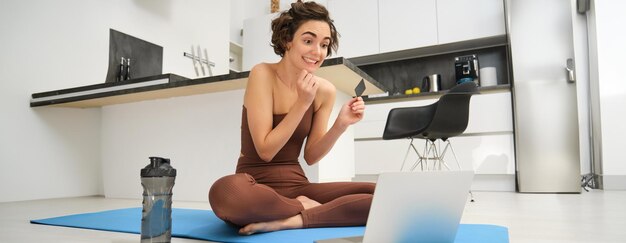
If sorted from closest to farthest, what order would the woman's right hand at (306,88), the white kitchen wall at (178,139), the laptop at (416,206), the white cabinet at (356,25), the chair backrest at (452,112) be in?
1. the laptop at (416,206)
2. the woman's right hand at (306,88)
3. the chair backrest at (452,112)
4. the white kitchen wall at (178,139)
5. the white cabinet at (356,25)

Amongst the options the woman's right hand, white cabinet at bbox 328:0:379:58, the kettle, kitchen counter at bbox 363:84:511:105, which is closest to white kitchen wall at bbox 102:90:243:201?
the woman's right hand

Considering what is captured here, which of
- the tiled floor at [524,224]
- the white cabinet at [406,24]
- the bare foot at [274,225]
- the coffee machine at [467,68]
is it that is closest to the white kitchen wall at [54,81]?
the tiled floor at [524,224]

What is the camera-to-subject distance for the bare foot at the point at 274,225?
1305 millimetres

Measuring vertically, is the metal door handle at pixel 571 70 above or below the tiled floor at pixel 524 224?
above

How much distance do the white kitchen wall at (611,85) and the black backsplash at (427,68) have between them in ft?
2.94

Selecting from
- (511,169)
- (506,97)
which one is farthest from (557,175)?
(506,97)

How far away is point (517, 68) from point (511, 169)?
3.05 ft

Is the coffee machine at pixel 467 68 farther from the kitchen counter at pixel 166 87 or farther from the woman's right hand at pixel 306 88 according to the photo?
the woman's right hand at pixel 306 88

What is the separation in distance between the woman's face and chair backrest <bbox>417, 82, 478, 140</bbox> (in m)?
1.52

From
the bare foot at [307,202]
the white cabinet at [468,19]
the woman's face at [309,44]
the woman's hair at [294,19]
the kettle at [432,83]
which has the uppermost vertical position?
the white cabinet at [468,19]

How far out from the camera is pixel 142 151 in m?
3.17

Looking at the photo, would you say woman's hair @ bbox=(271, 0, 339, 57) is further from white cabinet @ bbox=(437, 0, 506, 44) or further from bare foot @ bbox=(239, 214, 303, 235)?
white cabinet @ bbox=(437, 0, 506, 44)

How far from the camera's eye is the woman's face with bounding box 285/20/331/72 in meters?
1.38

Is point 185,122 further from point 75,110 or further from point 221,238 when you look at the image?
point 221,238
